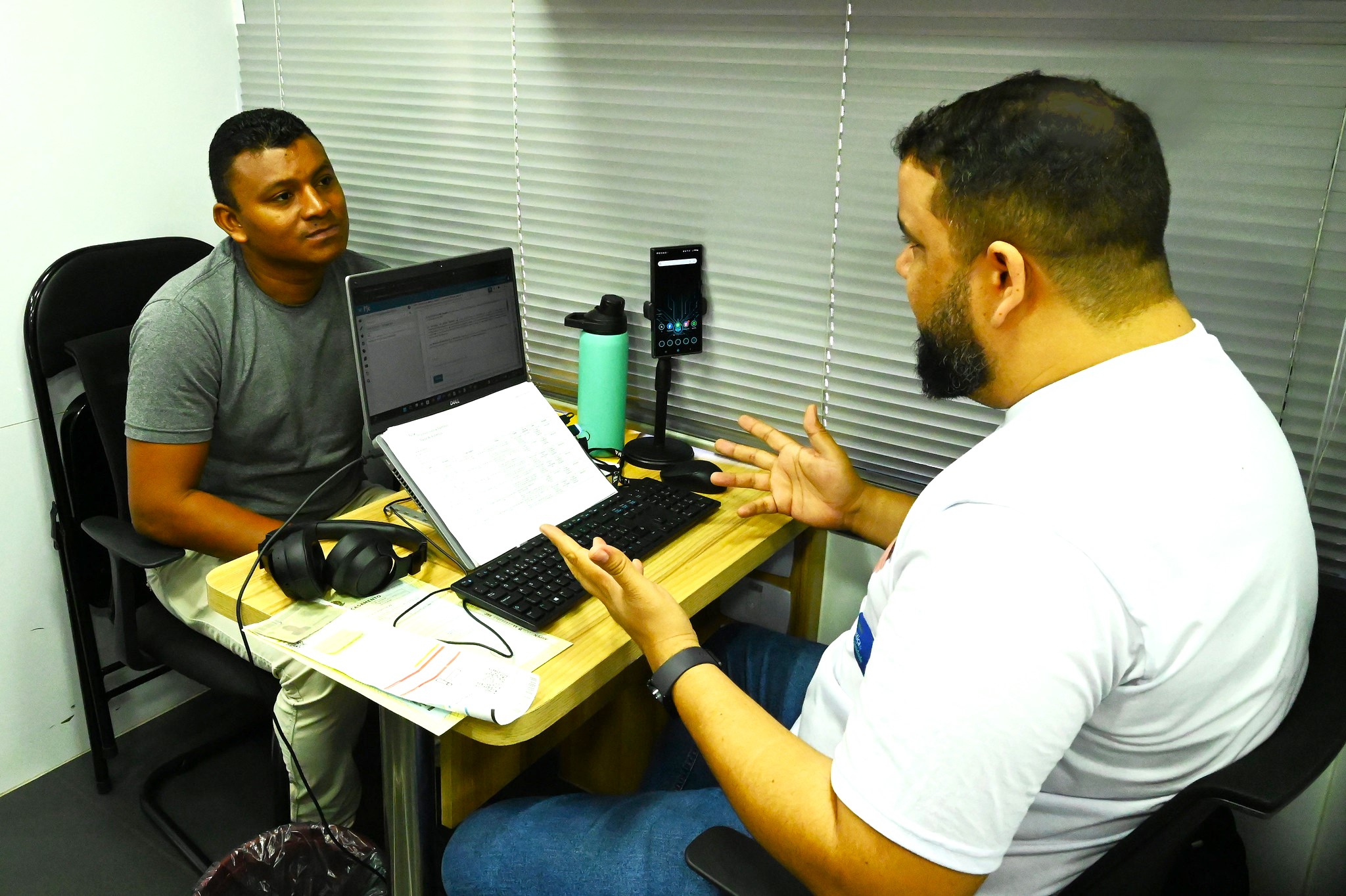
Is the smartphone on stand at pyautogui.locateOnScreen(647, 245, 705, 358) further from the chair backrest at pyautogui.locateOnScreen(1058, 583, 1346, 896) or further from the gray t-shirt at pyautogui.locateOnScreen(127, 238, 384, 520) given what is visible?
the chair backrest at pyautogui.locateOnScreen(1058, 583, 1346, 896)

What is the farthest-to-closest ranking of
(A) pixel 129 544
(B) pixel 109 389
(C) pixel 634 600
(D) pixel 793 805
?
1. (B) pixel 109 389
2. (A) pixel 129 544
3. (C) pixel 634 600
4. (D) pixel 793 805

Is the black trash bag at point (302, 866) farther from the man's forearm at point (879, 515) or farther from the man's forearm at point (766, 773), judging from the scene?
the man's forearm at point (879, 515)

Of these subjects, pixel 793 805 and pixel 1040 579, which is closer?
pixel 1040 579

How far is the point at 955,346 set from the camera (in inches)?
41.0

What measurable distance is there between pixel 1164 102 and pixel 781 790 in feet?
3.62

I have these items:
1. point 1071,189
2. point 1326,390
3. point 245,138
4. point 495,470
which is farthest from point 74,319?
point 1326,390

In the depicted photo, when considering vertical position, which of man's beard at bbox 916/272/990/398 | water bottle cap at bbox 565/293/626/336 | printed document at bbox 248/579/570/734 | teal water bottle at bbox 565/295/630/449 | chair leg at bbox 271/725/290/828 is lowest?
chair leg at bbox 271/725/290/828

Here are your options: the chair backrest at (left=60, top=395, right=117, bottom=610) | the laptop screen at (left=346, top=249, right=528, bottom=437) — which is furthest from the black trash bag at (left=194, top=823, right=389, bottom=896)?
the chair backrest at (left=60, top=395, right=117, bottom=610)

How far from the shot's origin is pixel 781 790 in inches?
36.2

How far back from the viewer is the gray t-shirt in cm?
174

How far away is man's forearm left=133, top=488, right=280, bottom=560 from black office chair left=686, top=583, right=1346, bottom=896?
Answer: 43.8 inches

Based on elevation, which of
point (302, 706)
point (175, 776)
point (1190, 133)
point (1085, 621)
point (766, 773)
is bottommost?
A: point (175, 776)

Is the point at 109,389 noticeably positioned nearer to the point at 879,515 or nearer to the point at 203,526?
the point at 203,526

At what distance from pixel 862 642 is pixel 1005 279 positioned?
0.43m
